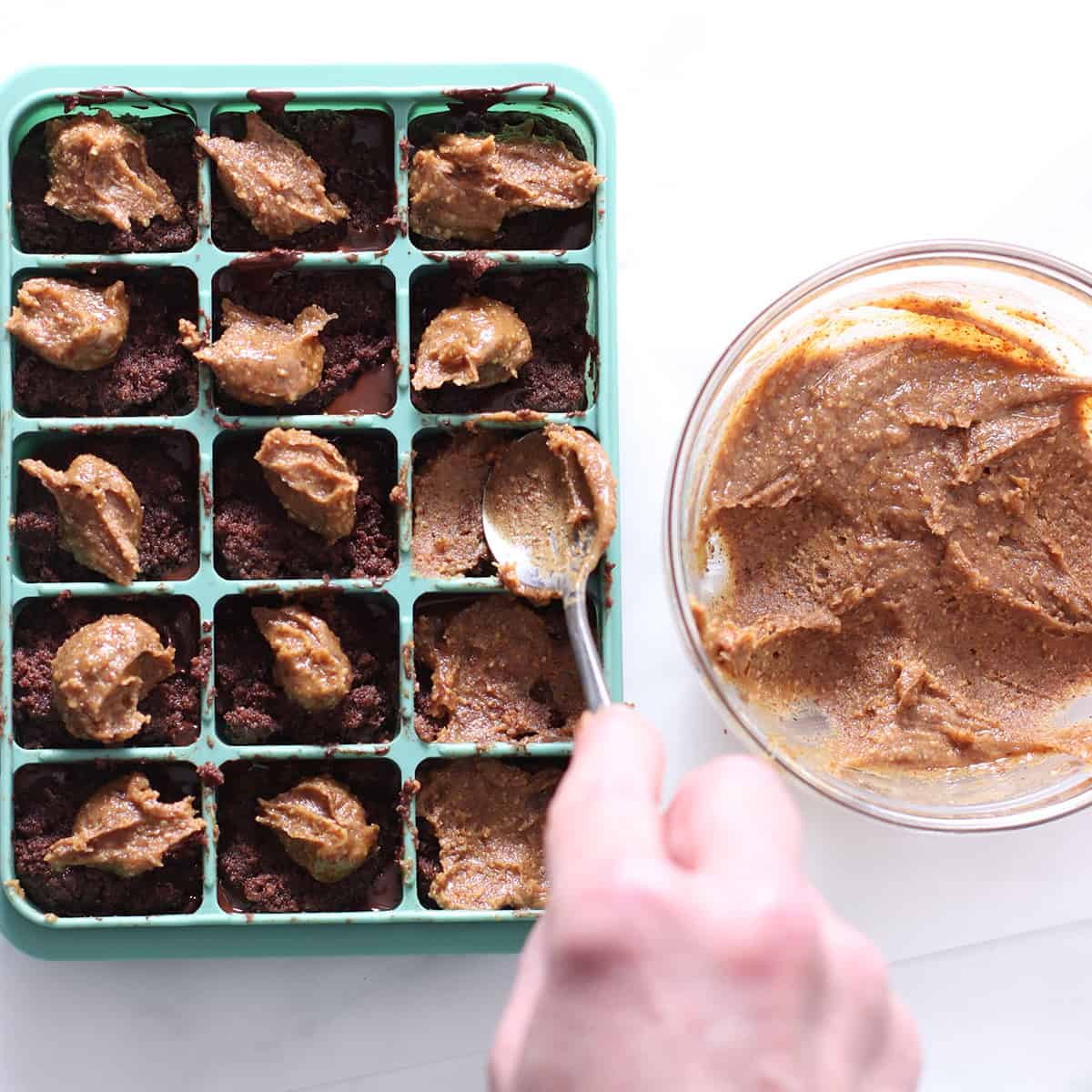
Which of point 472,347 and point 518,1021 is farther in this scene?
point 472,347

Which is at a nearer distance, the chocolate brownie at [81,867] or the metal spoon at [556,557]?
the metal spoon at [556,557]

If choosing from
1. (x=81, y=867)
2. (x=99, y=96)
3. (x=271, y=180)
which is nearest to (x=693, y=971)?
(x=81, y=867)

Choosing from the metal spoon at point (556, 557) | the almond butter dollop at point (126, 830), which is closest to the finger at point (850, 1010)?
the metal spoon at point (556, 557)

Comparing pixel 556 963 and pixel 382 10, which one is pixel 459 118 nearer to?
pixel 382 10

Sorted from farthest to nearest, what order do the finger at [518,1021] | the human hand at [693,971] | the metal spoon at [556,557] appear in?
the metal spoon at [556,557], the finger at [518,1021], the human hand at [693,971]

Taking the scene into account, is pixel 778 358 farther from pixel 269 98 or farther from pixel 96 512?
pixel 96 512

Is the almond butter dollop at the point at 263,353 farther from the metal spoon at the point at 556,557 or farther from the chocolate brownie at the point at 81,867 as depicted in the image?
the chocolate brownie at the point at 81,867
